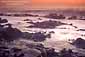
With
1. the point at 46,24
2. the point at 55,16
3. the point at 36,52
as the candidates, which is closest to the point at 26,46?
the point at 36,52

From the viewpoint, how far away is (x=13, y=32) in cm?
404

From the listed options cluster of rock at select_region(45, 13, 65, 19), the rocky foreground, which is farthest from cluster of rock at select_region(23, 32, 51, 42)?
cluster of rock at select_region(45, 13, 65, 19)

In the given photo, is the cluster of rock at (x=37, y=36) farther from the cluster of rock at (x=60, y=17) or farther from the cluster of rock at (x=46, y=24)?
the cluster of rock at (x=60, y=17)

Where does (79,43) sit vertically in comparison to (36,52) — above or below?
above

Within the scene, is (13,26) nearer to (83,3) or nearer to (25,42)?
(25,42)

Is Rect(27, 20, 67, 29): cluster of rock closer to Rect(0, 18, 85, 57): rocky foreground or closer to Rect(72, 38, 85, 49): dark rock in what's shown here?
Rect(0, 18, 85, 57): rocky foreground

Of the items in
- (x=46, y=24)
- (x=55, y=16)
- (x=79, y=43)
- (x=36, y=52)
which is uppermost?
(x=55, y=16)

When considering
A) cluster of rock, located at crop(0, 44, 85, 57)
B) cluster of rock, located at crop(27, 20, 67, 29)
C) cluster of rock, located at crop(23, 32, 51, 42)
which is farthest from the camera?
cluster of rock, located at crop(27, 20, 67, 29)

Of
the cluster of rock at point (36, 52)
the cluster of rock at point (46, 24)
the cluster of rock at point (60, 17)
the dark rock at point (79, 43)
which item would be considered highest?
the cluster of rock at point (60, 17)

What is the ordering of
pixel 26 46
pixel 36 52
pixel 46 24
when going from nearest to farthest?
pixel 36 52, pixel 26 46, pixel 46 24

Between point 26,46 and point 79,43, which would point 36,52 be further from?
point 79,43

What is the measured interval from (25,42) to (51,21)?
1.94 ft

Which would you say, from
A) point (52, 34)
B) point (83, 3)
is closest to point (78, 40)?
point (52, 34)


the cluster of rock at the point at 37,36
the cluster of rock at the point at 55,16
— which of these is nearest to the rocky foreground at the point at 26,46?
the cluster of rock at the point at 37,36
